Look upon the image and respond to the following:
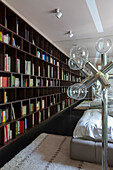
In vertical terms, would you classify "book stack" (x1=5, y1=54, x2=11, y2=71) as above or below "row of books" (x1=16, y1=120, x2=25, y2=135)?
above

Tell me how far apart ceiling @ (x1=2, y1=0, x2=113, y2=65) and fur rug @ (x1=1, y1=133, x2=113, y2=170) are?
57.8 inches

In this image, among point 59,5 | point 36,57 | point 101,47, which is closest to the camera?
point 101,47

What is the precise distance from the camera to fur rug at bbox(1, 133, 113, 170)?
157cm

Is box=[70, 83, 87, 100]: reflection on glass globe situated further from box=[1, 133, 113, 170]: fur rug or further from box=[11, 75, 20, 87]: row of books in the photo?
box=[11, 75, 20, 87]: row of books

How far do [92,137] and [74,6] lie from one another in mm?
2239

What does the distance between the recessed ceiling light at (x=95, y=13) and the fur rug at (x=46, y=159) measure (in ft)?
8.05

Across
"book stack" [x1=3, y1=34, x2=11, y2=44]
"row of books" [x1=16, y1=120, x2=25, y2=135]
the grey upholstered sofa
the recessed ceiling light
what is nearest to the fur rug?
the grey upholstered sofa

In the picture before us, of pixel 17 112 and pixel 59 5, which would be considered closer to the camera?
pixel 59 5

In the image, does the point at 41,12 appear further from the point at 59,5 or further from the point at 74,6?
the point at 74,6

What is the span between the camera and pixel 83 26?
3025mm

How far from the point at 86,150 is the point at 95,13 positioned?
97.7 inches

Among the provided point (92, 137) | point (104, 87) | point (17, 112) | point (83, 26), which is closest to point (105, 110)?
point (104, 87)

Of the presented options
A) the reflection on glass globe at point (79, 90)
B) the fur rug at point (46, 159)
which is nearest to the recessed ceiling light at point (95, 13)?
the reflection on glass globe at point (79, 90)

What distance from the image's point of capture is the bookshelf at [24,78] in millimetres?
2117
